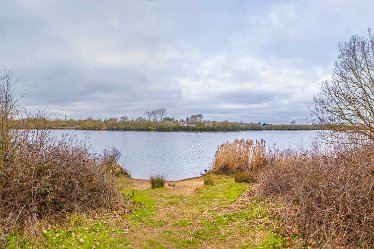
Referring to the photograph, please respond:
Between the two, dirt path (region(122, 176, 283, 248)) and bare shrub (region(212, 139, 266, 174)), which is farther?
bare shrub (region(212, 139, 266, 174))

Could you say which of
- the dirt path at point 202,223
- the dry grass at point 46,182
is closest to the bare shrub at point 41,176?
the dry grass at point 46,182

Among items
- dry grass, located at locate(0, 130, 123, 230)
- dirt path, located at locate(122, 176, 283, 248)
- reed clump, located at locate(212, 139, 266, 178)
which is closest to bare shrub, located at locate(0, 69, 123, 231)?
dry grass, located at locate(0, 130, 123, 230)

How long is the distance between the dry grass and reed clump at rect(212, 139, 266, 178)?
10.4m

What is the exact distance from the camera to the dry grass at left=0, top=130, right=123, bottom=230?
711 cm

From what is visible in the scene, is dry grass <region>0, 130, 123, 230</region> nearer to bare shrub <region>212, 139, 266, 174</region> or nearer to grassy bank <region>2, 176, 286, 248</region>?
grassy bank <region>2, 176, 286, 248</region>

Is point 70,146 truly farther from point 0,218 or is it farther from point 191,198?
point 191,198

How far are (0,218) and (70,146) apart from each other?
3.10 meters

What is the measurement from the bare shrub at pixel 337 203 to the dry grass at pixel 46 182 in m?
4.86

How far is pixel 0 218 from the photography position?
6.71m

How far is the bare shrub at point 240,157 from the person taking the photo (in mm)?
18172

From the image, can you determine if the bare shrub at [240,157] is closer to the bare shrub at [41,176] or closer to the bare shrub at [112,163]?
the bare shrub at [112,163]

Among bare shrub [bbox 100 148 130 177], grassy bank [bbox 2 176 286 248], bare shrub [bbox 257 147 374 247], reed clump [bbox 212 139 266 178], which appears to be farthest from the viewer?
reed clump [bbox 212 139 266 178]

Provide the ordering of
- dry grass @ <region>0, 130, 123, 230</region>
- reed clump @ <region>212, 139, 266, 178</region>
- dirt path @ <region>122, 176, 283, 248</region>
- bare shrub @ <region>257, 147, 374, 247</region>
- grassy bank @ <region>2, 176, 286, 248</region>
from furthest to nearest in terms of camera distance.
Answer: reed clump @ <region>212, 139, 266, 178</region>
dry grass @ <region>0, 130, 123, 230</region>
dirt path @ <region>122, 176, 283, 248</region>
grassy bank @ <region>2, 176, 286, 248</region>
bare shrub @ <region>257, 147, 374, 247</region>

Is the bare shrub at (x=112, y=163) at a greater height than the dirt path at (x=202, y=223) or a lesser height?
greater
